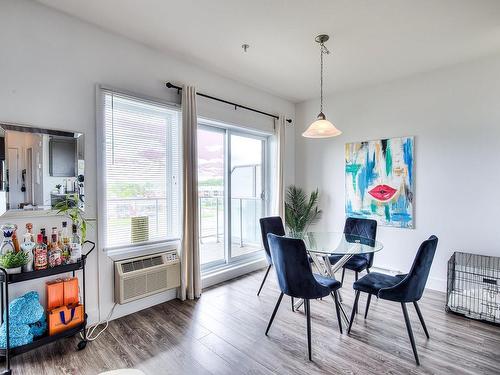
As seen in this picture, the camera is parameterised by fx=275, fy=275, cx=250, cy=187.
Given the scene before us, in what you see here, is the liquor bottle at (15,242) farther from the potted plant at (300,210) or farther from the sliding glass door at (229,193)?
the potted plant at (300,210)

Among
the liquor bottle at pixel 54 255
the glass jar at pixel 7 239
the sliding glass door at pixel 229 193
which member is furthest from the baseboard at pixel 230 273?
the glass jar at pixel 7 239

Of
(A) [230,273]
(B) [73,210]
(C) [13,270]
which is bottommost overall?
(A) [230,273]

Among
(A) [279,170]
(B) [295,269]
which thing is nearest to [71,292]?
(B) [295,269]

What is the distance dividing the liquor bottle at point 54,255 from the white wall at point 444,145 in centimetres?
400

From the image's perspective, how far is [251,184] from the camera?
184 inches

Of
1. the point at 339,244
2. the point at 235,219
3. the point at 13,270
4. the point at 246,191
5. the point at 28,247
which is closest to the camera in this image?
the point at 13,270

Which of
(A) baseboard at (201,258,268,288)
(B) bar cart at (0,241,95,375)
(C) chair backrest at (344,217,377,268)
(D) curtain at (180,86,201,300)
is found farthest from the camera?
(A) baseboard at (201,258,268,288)

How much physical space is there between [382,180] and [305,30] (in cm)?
242


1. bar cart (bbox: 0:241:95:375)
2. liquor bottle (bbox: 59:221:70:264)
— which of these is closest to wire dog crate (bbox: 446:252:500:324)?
bar cart (bbox: 0:241:95:375)

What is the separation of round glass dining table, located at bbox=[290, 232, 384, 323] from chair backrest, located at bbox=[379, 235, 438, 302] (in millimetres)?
432

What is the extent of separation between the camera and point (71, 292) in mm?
2404

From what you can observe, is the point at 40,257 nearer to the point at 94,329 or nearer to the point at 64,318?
the point at 64,318

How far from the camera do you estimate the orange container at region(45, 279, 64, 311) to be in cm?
229

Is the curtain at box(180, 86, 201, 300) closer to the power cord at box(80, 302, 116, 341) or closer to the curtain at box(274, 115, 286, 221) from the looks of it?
the power cord at box(80, 302, 116, 341)
